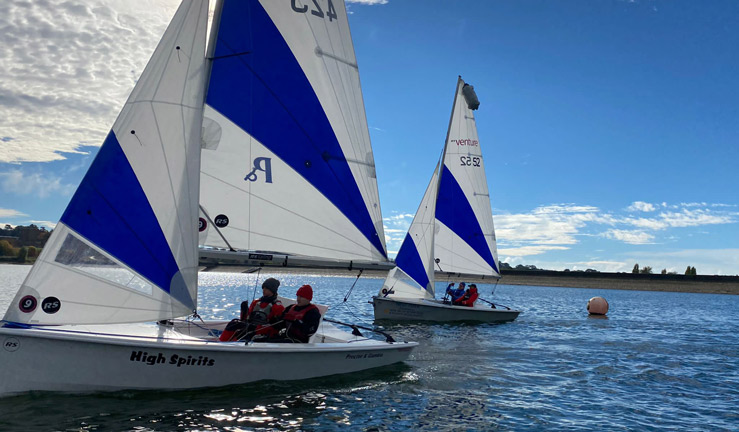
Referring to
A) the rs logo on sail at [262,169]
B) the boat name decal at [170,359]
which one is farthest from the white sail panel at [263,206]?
the boat name decal at [170,359]

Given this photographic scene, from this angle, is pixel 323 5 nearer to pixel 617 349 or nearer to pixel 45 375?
pixel 45 375

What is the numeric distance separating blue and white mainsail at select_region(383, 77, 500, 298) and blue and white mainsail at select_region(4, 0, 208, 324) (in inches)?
621

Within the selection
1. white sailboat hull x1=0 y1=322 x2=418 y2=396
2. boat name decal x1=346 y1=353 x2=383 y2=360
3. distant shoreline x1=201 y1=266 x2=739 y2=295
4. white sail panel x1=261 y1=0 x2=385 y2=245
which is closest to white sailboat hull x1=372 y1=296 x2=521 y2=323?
boat name decal x1=346 y1=353 x2=383 y2=360

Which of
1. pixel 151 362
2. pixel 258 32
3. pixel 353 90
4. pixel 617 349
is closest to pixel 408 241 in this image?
pixel 617 349

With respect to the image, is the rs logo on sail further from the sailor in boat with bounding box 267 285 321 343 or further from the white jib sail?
the white jib sail

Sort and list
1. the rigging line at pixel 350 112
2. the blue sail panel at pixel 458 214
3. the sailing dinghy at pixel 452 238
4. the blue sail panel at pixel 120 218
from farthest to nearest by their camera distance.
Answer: the blue sail panel at pixel 458 214 < the sailing dinghy at pixel 452 238 < the rigging line at pixel 350 112 < the blue sail panel at pixel 120 218

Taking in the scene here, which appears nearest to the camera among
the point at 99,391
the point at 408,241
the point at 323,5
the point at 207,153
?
the point at 99,391

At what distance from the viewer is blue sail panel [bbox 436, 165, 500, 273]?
84.9 feet

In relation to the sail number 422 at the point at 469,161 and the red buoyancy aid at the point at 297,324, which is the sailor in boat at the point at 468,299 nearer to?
the sail number 422 at the point at 469,161

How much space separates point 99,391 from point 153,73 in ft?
17.1

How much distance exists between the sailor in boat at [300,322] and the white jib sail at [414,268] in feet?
41.1

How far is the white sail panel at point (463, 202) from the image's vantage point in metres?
26.1

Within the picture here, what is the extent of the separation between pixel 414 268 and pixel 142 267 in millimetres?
15866

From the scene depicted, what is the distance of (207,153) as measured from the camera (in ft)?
32.1
